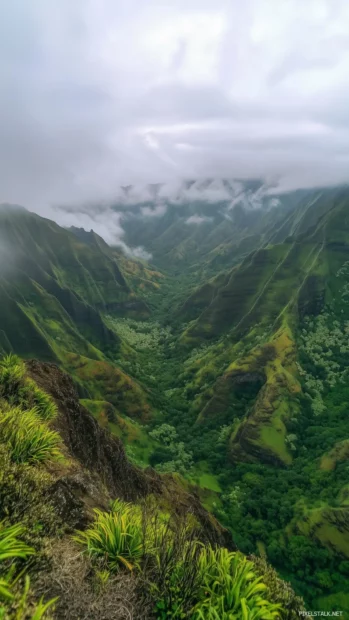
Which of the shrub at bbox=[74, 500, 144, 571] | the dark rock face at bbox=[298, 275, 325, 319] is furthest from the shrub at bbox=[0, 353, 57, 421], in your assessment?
the dark rock face at bbox=[298, 275, 325, 319]

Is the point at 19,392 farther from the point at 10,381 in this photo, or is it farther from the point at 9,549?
the point at 9,549

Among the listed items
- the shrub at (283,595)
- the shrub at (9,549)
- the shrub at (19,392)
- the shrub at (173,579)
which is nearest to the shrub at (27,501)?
the shrub at (9,549)

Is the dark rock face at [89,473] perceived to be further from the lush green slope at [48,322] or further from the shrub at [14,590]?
the lush green slope at [48,322]

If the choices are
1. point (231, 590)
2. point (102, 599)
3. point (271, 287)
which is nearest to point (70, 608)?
point (102, 599)

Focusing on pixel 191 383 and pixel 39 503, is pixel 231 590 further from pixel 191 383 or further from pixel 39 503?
pixel 191 383

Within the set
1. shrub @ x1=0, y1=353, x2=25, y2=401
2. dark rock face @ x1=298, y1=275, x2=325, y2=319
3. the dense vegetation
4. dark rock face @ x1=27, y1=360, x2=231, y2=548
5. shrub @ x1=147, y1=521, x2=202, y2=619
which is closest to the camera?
the dense vegetation

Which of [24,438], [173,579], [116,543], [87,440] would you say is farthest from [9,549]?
[87,440]

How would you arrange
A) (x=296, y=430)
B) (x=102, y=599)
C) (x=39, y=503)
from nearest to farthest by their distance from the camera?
(x=102, y=599) → (x=39, y=503) → (x=296, y=430)

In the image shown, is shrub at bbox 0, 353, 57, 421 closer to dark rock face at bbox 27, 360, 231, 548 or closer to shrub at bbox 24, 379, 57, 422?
shrub at bbox 24, 379, 57, 422
